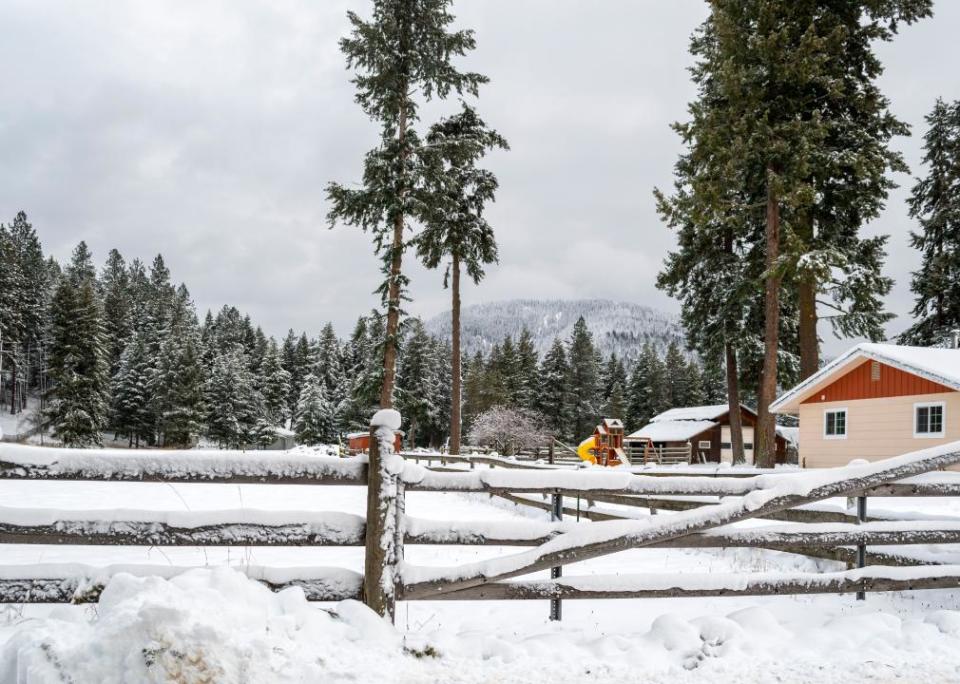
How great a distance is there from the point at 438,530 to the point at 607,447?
32.9 meters

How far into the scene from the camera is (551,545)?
452 centimetres

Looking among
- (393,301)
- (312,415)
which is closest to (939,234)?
(393,301)

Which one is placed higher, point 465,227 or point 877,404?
point 465,227

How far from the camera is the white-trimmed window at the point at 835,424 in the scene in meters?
25.5

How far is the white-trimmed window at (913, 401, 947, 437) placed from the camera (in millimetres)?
21781

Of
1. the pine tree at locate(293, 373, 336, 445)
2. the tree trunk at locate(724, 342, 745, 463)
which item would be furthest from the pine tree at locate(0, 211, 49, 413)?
the tree trunk at locate(724, 342, 745, 463)

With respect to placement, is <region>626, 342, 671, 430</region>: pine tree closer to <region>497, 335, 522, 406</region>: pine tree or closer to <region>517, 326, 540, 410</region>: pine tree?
<region>517, 326, 540, 410</region>: pine tree

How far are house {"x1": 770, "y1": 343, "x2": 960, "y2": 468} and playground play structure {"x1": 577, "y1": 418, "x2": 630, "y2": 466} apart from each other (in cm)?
1020

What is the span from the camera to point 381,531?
4.30 m

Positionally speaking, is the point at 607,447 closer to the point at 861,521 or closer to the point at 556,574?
the point at 861,521

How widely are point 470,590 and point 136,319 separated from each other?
84339 millimetres

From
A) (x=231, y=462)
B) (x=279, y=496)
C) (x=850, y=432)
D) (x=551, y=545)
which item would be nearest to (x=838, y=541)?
(x=551, y=545)

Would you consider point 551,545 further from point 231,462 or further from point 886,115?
point 886,115

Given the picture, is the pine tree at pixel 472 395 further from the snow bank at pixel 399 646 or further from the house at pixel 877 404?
the snow bank at pixel 399 646
